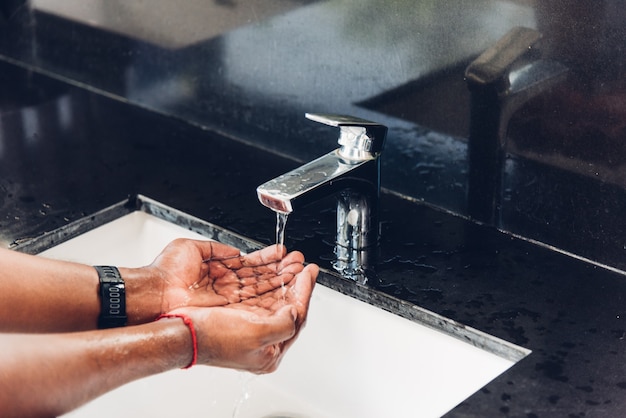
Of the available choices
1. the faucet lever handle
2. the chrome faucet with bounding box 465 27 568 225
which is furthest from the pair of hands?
the chrome faucet with bounding box 465 27 568 225

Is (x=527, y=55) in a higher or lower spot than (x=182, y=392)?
higher

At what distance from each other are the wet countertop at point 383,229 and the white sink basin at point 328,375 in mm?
34

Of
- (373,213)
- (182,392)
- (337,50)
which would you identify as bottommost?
(182,392)

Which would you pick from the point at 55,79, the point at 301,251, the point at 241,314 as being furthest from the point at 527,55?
the point at 55,79

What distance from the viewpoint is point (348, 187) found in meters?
1.24

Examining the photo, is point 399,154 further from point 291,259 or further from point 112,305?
point 112,305

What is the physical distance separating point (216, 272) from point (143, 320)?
0.37ft

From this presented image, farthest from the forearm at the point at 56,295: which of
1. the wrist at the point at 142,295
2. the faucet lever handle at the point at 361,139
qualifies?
the faucet lever handle at the point at 361,139

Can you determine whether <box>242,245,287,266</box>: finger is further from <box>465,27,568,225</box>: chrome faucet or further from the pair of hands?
<box>465,27,568,225</box>: chrome faucet

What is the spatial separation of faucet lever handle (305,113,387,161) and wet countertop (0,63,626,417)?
0.47 ft

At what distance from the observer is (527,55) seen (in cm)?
122

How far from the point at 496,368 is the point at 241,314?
1.00ft

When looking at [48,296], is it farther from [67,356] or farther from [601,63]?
[601,63]

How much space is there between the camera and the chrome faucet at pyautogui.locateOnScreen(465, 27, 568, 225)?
4.00ft
